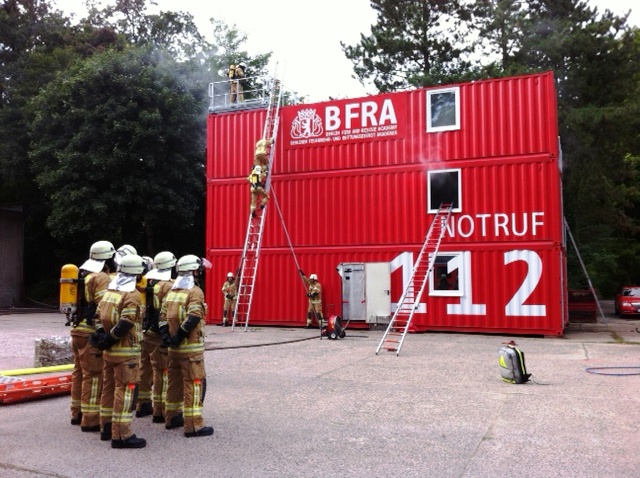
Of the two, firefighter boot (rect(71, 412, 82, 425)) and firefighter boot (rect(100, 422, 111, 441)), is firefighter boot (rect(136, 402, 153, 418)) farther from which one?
firefighter boot (rect(100, 422, 111, 441))

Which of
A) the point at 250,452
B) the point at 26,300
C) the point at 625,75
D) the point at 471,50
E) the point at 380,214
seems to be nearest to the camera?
the point at 250,452

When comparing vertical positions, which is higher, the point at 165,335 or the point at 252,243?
the point at 252,243

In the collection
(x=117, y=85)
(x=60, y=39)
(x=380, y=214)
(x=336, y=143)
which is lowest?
(x=380, y=214)

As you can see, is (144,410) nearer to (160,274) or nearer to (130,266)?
(160,274)

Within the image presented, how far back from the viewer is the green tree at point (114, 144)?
26734 millimetres

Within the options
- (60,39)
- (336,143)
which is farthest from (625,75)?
(60,39)

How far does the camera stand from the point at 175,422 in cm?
638

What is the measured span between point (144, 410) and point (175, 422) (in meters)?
0.72

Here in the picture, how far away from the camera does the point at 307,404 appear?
746 centimetres

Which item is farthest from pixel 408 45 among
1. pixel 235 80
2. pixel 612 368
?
pixel 612 368

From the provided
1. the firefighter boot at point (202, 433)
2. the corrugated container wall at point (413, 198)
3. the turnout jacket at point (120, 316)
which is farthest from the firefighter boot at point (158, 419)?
the corrugated container wall at point (413, 198)

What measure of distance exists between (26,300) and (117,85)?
13.9m

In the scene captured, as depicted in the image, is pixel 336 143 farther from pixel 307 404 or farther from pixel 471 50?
pixel 471 50

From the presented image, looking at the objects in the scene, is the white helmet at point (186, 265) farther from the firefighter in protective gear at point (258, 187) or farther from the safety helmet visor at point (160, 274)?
the firefighter in protective gear at point (258, 187)
